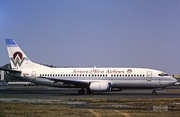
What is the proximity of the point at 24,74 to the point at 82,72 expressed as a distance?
8179mm

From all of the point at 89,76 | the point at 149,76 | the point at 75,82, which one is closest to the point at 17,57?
the point at 75,82

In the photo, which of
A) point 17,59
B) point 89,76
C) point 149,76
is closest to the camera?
point 149,76

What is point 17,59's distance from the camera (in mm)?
45031

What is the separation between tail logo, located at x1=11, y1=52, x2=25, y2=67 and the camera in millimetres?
44938

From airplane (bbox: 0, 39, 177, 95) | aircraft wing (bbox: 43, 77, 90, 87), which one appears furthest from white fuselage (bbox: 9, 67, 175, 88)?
aircraft wing (bbox: 43, 77, 90, 87)

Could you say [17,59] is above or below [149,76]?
above

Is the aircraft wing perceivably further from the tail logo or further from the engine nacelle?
the tail logo

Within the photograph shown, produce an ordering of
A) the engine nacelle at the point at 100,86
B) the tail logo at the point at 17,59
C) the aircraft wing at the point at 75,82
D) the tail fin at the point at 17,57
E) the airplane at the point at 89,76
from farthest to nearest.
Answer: the tail logo at the point at 17,59
the tail fin at the point at 17,57
the airplane at the point at 89,76
the aircraft wing at the point at 75,82
the engine nacelle at the point at 100,86

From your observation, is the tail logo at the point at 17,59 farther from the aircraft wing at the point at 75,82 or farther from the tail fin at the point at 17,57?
the aircraft wing at the point at 75,82

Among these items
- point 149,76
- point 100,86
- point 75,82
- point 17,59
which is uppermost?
point 17,59

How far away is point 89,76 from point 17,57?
11.1 meters

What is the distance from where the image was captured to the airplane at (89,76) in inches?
1548

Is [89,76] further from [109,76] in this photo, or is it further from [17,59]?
[17,59]

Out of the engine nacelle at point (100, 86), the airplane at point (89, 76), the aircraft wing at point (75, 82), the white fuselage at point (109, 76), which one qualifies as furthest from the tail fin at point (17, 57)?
the engine nacelle at point (100, 86)
